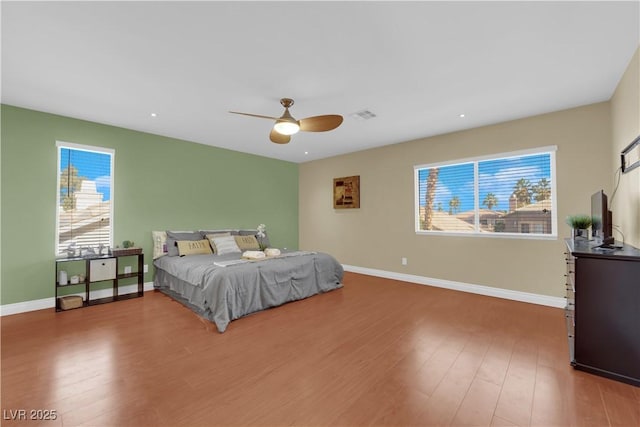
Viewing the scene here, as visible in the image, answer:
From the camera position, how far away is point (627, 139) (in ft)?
8.92

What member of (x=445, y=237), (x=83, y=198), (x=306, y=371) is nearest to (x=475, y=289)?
(x=445, y=237)

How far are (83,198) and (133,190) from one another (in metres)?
0.64

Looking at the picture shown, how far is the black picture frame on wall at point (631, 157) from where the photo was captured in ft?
7.83

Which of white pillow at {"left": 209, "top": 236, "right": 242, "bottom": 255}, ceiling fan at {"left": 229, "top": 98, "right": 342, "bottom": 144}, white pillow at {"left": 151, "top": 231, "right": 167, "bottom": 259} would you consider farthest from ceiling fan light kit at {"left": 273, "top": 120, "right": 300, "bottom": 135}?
white pillow at {"left": 151, "top": 231, "right": 167, "bottom": 259}

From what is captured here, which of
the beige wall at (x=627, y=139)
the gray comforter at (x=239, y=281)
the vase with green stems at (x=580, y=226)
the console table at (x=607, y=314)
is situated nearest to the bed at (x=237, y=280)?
the gray comforter at (x=239, y=281)

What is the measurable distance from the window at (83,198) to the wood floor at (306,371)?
1.05 metres

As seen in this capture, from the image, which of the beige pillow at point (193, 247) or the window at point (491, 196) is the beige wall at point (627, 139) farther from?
the beige pillow at point (193, 247)

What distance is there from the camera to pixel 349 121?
414cm

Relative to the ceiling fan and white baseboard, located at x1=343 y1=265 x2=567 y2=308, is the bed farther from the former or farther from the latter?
the ceiling fan

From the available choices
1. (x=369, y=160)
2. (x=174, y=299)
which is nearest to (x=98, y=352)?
(x=174, y=299)

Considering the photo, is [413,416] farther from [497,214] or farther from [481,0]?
[497,214]

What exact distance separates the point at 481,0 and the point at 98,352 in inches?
163

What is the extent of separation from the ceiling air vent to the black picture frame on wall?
257 centimetres

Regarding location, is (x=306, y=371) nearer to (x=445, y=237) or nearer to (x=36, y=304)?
(x=445, y=237)
